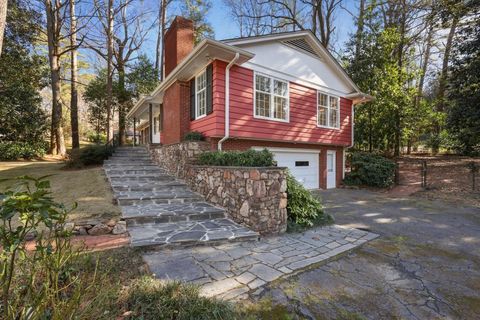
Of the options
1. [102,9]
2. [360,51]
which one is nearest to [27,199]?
[360,51]

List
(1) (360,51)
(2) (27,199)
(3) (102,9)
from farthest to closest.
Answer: (3) (102,9), (1) (360,51), (2) (27,199)

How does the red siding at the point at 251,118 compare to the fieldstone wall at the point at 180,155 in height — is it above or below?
above

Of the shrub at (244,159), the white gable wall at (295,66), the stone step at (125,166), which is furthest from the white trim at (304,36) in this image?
the stone step at (125,166)

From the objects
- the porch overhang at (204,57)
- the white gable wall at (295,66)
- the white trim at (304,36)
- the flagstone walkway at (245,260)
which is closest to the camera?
the flagstone walkway at (245,260)

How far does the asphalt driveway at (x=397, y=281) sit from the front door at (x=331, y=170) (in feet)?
19.6

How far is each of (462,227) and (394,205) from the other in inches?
91.8

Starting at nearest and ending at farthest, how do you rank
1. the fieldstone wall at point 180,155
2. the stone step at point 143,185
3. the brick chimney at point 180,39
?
the stone step at point 143,185, the fieldstone wall at point 180,155, the brick chimney at point 180,39

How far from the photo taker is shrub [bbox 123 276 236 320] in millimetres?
2254

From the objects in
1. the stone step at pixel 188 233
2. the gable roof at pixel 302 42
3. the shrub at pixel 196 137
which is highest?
the gable roof at pixel 302 42

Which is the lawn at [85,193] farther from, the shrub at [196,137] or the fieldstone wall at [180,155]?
the shrub at [196,137]

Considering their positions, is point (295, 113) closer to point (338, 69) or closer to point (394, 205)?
point (338, 69)

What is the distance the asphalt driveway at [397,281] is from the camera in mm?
2619

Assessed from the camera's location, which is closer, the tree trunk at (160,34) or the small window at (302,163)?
the small window at (302,163)

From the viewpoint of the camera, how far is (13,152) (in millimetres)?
12875
